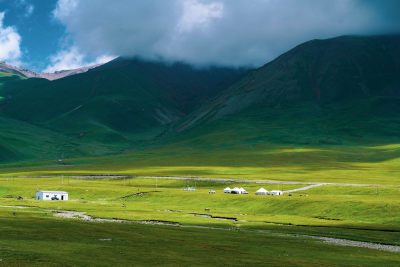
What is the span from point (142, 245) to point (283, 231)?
93.8ft

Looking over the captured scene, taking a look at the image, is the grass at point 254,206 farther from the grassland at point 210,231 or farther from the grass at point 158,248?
the grass at point 158,248

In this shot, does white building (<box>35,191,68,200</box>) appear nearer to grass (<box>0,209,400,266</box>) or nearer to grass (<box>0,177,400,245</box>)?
grass (<box>0,177,400,245</box>)

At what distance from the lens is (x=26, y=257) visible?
47.6 meters

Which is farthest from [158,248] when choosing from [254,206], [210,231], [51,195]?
[51,195]

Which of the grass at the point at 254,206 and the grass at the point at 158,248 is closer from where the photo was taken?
the grass at the point at 158,248

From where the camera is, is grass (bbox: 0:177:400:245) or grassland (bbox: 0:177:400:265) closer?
grassland (bbox: 0:177:400:265)

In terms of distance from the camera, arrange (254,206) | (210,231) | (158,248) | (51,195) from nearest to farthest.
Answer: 1. (158,248)
2. (210,231)
3. (254,206)
4. (51,195)

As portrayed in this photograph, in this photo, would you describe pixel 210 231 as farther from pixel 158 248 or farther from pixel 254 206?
pixel 254 206

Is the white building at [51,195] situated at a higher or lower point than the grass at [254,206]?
higher

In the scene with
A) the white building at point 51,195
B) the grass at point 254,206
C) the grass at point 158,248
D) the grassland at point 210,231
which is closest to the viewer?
the grass at point 158,248

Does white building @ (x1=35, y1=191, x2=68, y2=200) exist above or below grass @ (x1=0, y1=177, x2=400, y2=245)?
above

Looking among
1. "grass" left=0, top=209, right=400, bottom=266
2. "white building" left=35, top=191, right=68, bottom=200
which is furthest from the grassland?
"white building" left=35, top=191, right=68, bottom=200

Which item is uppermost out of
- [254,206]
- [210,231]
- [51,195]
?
[51,195]

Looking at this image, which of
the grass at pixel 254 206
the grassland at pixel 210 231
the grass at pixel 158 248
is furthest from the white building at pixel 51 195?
the grass at pixel 158 248
